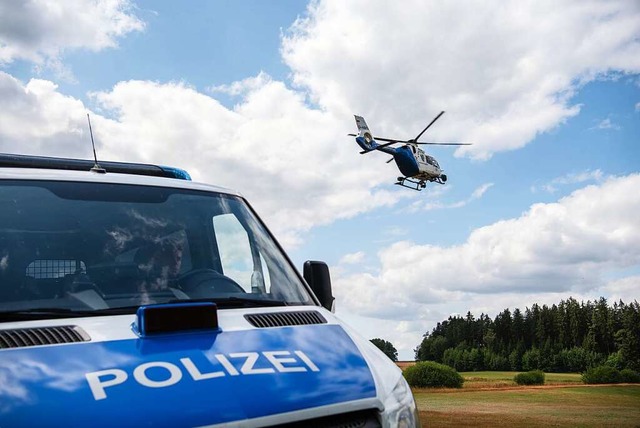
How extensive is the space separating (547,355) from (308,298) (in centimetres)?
12015

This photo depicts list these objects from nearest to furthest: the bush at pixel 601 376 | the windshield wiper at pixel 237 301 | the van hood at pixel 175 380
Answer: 1. the van hood at pixel 175 380
2. the windshield wiper at pixel 237 301
3. the bush at pixel 601 376

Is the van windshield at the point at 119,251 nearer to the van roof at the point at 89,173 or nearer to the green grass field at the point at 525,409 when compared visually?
the van roof at the point at 89,173

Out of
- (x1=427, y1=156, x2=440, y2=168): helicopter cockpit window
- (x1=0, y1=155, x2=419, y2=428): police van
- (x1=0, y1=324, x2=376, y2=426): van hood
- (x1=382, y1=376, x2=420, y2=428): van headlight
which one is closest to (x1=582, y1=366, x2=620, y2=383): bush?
(x1=427, y1=156, x2=440, y2=168): helicopter cockpit window

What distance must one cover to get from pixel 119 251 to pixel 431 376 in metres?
43.3

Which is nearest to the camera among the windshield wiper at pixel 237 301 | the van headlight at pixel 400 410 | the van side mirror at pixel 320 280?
the van headlight at pixel 400 410

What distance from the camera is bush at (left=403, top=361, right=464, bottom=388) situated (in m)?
44.3

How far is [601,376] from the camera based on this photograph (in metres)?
64.8

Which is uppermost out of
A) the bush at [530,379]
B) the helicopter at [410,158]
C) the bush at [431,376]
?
the helicopter at [410,158]

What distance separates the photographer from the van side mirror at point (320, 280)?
163 inches

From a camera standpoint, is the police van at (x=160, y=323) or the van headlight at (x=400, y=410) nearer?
the police van at (x=160, y=323)

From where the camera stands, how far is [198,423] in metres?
2.55

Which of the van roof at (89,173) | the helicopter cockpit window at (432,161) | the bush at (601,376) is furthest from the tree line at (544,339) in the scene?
the van roof at (89,173)

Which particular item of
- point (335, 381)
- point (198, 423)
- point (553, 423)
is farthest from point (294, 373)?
point (553, 423)

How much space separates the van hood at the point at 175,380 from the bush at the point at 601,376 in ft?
213
